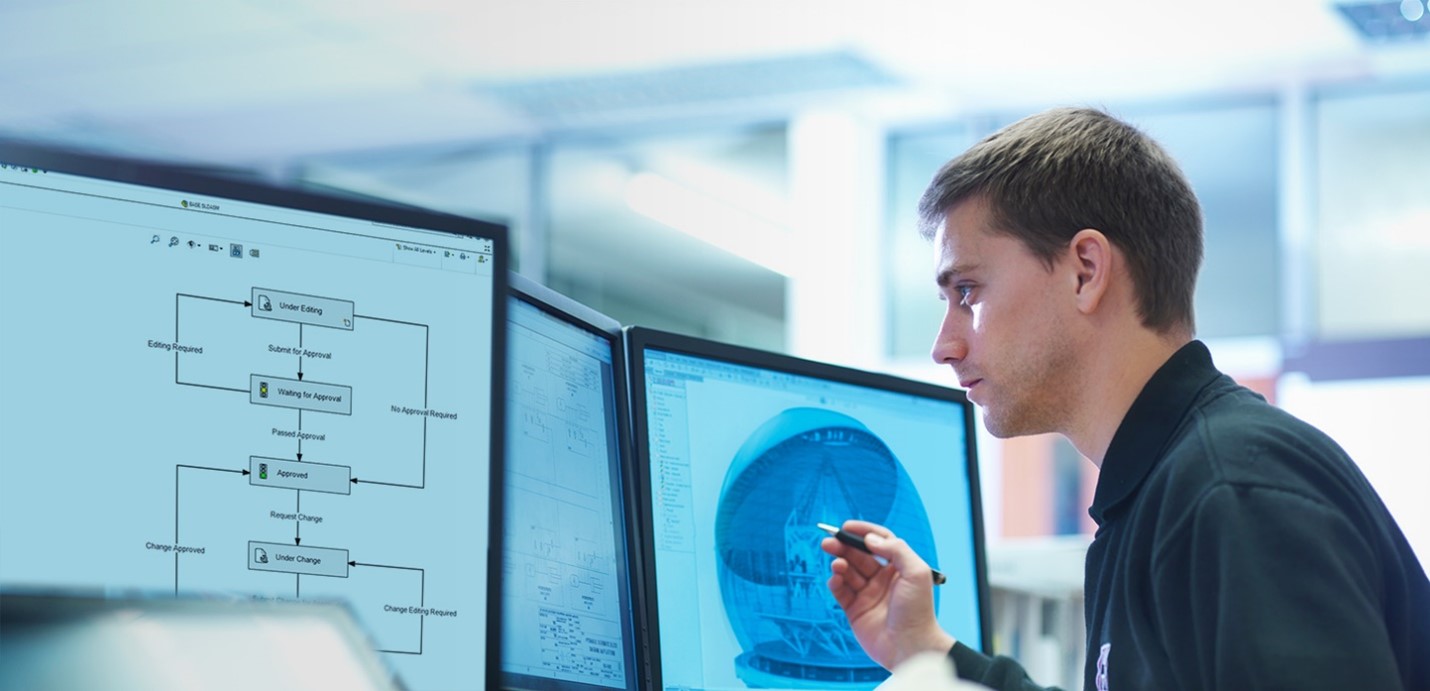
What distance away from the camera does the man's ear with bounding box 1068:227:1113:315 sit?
1.46 m

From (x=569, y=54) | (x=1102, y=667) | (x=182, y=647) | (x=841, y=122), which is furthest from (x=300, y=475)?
(x=841, y=122)

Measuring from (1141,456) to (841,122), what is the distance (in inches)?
159

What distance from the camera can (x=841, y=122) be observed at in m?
5.30

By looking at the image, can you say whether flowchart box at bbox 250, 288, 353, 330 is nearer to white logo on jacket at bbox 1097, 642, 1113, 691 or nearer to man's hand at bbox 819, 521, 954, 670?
man's hand at bbox 819, 521, 954, 670

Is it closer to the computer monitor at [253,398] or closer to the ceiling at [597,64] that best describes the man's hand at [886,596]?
the computer monitor at [253,398]

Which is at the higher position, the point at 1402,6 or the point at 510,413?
the point at 1402,6

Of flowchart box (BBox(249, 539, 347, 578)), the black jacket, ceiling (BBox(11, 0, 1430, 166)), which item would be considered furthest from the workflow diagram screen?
ceiling (BBox(11, 0, 1430, 166))

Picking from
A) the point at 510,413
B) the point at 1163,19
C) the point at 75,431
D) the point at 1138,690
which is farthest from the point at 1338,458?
the point at 1163,19

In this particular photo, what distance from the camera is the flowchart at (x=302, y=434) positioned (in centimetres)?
110

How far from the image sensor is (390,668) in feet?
3.62

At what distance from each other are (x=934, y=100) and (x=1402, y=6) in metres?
1.48

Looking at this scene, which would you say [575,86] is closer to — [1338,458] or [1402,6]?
[1402,6]

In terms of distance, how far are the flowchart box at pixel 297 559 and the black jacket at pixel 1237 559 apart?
620 millimetres

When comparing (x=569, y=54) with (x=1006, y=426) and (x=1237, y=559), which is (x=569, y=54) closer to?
(x=1006, y=426)
